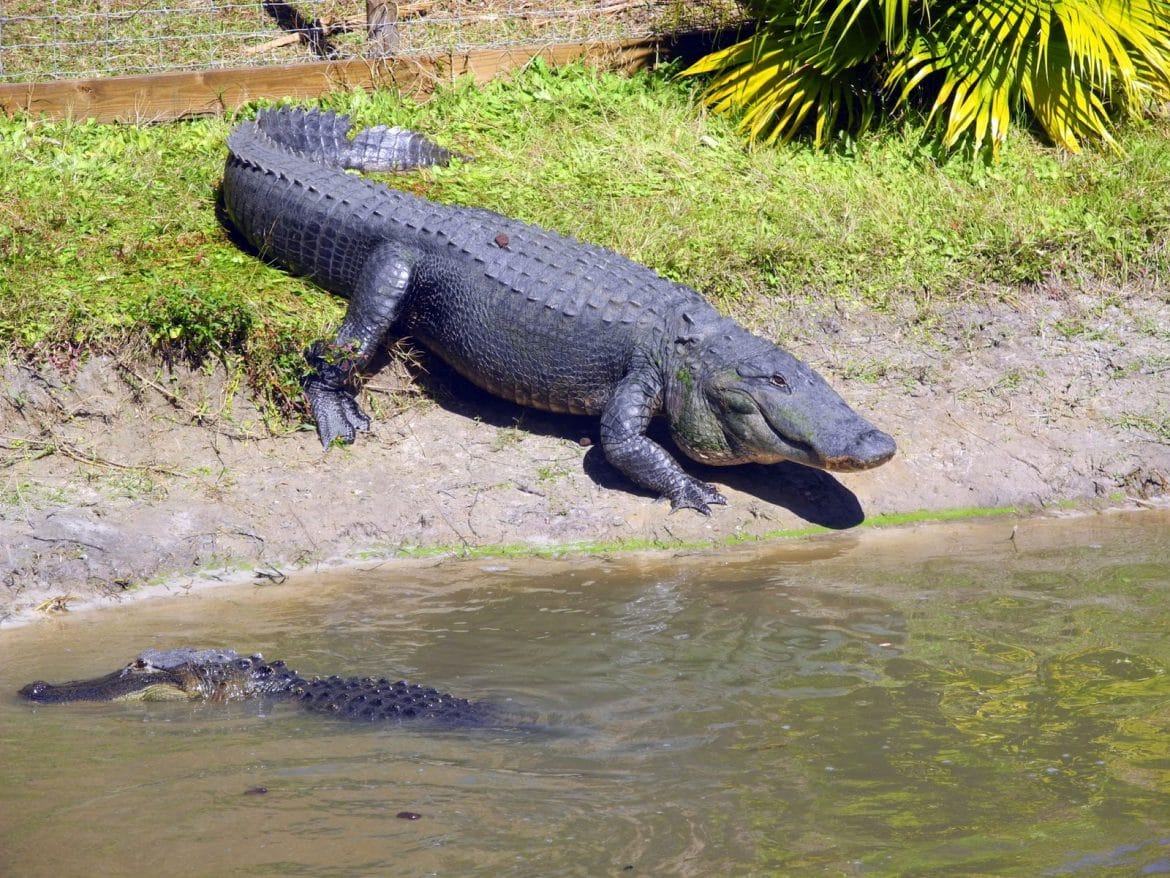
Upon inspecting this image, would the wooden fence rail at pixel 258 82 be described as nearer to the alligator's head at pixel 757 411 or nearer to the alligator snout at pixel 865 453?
the alligator's head at pixel 757 411

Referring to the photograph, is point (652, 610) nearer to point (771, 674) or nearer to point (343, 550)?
point (771, 674)

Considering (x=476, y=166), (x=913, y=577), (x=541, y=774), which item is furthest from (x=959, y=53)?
(x=541, y=774)

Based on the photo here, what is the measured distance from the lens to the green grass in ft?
20.9

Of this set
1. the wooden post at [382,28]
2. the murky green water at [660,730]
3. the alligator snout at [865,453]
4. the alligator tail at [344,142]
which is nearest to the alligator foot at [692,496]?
the murky green water at [660,730]

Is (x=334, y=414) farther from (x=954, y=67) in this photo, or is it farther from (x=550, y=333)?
(x=954, y=67)

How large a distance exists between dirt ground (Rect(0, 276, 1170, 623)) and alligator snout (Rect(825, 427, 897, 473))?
38 cm

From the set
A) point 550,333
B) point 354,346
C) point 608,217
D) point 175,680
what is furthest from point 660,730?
point 608,217

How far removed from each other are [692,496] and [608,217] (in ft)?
6.93

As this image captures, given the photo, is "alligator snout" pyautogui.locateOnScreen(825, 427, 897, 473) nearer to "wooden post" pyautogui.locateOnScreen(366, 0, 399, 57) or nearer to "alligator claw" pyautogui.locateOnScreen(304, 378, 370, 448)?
"alligator claw" pyautogui.locateOnScreen(304, 378, 370, 448)

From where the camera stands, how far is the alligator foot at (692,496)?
6.04m

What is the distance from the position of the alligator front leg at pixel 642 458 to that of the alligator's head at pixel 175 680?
214cm

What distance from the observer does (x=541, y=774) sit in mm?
3775

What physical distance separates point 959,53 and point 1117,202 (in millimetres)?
1288

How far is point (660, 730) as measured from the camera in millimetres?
4070
